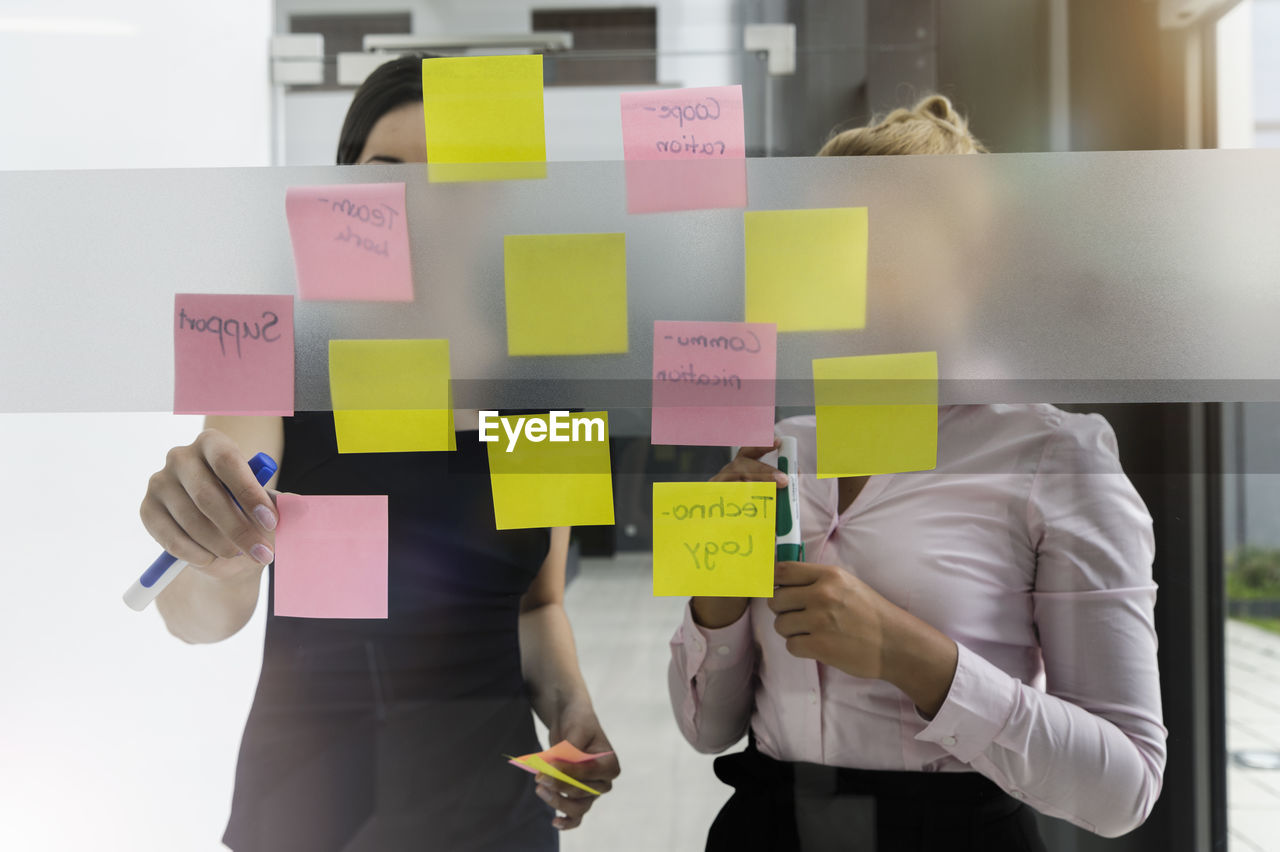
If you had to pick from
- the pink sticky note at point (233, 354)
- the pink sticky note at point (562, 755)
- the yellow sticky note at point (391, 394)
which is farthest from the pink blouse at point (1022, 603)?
the pink sticky note at point (233, 354)

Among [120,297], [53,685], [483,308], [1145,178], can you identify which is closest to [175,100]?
[120,297]

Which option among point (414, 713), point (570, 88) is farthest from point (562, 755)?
A: point (570, 88)

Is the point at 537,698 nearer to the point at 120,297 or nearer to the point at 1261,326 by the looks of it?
the point at 120,297

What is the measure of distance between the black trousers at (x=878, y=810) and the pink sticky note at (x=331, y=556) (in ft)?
0.91

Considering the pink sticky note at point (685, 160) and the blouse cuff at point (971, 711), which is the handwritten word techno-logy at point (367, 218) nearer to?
the pink sticky note at point (685, 160)

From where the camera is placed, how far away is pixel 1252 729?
0.55 metres

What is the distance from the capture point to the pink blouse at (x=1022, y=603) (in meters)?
0.48

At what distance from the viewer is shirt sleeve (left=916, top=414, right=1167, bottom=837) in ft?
1.57

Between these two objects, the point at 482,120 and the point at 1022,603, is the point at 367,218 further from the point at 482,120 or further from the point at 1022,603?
the point at 1022,603

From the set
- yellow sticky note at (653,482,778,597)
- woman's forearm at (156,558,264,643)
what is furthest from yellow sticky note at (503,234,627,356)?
woman's forearm at (156,558,264,643)

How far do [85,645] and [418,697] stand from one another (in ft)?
0.81

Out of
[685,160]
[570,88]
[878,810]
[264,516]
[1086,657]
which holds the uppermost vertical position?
[570,88]

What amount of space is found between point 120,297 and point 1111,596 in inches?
26.5

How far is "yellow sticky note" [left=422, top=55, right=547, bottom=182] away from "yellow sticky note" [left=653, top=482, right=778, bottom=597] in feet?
0.74
